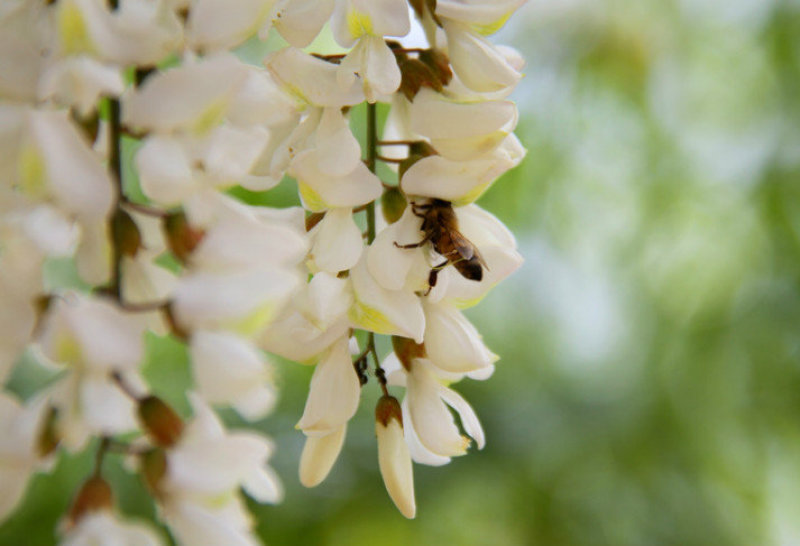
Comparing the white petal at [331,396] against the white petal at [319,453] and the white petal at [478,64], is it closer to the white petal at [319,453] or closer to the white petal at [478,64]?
the white petal at [319,453]

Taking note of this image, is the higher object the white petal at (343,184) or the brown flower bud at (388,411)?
the white petal at (343,184)

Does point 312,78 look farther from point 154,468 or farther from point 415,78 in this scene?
point 154,468

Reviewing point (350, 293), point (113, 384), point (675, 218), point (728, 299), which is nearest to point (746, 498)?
point (728, 299)

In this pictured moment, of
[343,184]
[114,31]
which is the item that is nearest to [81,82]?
[114,31]

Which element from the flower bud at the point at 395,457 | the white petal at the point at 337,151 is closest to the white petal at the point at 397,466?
the flower bud at the point at 395,457

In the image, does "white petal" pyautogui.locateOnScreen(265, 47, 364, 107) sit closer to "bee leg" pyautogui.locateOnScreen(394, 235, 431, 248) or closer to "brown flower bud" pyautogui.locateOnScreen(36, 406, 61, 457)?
"bee leg" pyautogui.locateOnScreen(394, 235, 431, 248)

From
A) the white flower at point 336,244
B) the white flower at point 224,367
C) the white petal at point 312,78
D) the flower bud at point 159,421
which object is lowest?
the white flower at point 336,244

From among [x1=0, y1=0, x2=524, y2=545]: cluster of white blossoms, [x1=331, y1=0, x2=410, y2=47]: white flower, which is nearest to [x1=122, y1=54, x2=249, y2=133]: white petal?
[x1=0, y1=0, x2=524, y2=545]: cluster of white blossoms
